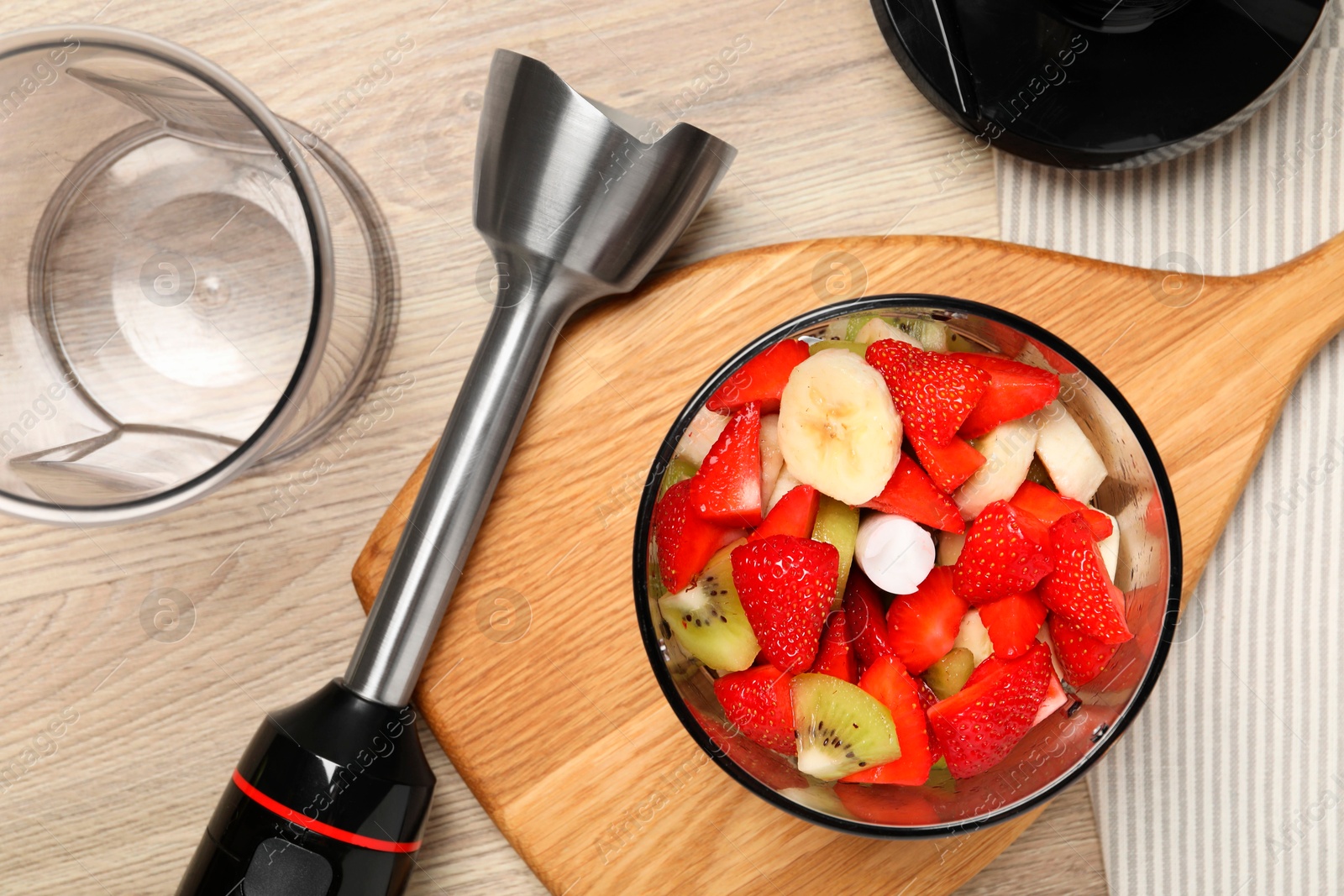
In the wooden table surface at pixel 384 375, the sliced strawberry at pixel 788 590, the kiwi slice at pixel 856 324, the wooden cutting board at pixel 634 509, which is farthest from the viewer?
the wooden table surface at pixel 384 375


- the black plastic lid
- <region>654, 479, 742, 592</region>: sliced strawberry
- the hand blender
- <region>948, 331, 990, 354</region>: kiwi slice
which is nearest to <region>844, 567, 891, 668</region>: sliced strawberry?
<region>654, 479, 742, 592</region>: sliced strawberry

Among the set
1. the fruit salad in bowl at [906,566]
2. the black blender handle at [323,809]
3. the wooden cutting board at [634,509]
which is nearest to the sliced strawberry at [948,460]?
the fruit salad in bowl at [906,566]

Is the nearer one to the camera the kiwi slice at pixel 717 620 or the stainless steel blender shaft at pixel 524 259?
the kiwi slice at pixel 717 620

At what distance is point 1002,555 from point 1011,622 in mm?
62

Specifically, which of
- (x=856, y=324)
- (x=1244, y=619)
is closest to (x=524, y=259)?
(x=856, y=324)

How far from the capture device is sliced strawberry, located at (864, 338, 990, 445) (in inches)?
25.7

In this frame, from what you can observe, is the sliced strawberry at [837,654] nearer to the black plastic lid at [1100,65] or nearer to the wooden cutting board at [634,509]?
the wooden cutting board at [634,509]

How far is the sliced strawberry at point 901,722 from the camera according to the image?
25.9 inches

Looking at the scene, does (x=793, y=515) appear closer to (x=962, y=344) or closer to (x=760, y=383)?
(x=760, y=383)

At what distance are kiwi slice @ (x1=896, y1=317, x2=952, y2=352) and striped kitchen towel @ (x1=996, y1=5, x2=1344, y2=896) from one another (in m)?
0.25

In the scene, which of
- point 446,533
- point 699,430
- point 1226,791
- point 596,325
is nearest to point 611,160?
point 596,325

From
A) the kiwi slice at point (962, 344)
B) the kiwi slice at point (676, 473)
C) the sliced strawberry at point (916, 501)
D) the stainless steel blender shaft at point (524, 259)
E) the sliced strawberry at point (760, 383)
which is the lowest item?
the sliced strawberry at point (916, 501)

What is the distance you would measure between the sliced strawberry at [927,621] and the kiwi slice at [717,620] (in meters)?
0.11

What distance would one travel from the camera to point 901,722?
0.66 metres
